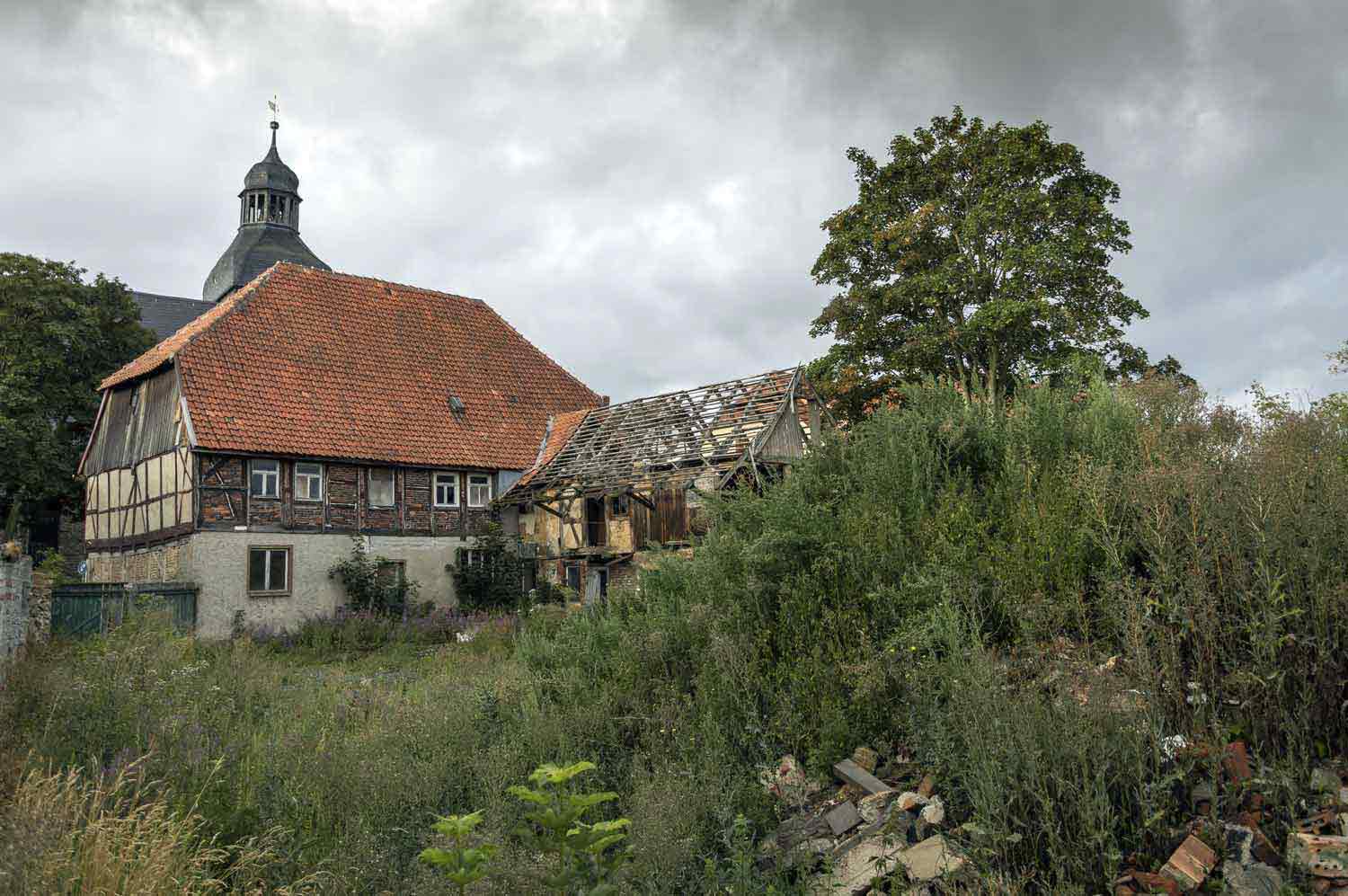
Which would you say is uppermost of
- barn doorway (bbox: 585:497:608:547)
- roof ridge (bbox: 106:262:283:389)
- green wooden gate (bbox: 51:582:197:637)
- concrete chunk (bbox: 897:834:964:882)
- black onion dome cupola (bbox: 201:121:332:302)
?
black onion dome cupola (bbox: 201:121:332:302)

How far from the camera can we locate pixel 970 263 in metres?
22.4

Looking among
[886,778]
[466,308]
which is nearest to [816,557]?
[886,778]

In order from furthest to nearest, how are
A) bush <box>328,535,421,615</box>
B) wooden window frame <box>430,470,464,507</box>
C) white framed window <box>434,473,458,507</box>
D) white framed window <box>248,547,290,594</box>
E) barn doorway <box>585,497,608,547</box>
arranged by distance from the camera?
white framed window <box>434,473,458,507</box>
wooden window frame <box>430,470,464,507</box>
barn doorway <box>585,497,608,547</box>
bush <box>328,535,421,615</box>
white framed window <box>248,547,290,594</box>

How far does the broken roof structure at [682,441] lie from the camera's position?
20.3m

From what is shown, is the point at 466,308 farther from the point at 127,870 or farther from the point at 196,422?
the point at 127,870

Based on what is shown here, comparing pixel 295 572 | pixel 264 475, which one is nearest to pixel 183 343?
pixel 264 475

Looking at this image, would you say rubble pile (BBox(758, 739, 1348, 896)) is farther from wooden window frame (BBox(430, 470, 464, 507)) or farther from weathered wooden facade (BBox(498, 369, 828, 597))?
wooden window frame (BBox(430, 470, 464, 507))

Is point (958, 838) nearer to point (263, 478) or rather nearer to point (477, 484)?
point (263, 478)

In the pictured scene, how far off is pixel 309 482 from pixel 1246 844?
67.6 feet

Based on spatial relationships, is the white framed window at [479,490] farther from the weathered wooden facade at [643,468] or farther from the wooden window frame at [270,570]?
the wooden window frame at [270,570]

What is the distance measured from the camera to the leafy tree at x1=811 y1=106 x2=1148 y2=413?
70.3 ft

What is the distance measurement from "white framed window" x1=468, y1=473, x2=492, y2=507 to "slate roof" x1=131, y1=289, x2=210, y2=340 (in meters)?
29.2

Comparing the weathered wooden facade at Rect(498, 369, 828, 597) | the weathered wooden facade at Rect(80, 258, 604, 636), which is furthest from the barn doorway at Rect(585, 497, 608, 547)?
the weathered wooden facade at Rect(80, 258, 604, 636)

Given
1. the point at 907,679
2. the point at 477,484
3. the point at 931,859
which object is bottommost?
the point at 931,859
